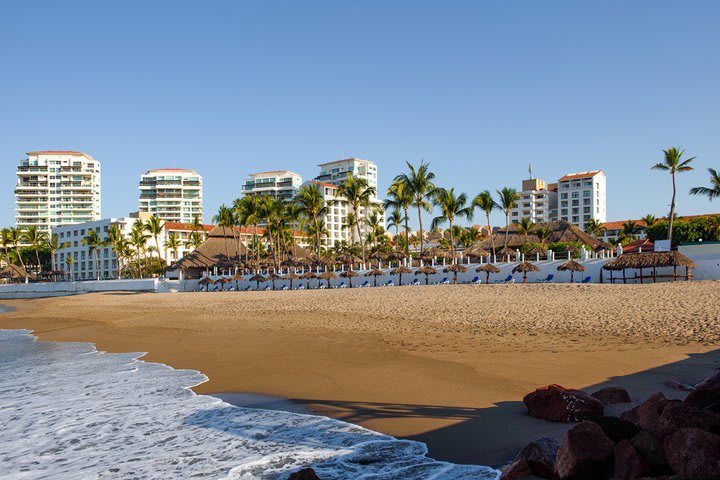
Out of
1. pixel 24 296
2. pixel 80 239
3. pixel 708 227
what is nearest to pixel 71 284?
pixel 24 296

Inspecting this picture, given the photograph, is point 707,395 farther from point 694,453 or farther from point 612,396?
point 694,453

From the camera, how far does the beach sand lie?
19.6 feet

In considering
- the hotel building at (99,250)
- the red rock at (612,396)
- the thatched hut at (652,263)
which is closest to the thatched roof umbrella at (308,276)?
the thatched hut at (652,263)

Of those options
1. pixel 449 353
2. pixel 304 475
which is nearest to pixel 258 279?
pixel 449 353

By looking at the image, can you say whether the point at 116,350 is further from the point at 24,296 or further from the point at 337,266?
the point at 24,296

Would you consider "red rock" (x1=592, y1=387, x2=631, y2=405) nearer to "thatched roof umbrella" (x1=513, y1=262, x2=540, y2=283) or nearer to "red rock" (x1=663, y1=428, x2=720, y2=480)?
"red rock" (x1=663, y1=428, x2=720, y2=480)

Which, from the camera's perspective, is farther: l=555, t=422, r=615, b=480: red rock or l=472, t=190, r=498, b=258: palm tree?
l=472, t=190, r=498, b=258: palm tree

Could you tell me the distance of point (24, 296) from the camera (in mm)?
56969

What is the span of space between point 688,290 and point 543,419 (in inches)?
683

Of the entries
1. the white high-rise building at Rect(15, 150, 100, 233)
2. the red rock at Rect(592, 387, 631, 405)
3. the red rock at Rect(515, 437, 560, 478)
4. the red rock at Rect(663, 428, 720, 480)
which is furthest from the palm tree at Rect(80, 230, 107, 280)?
the red rock at Rect(663, 428, 720, 480)

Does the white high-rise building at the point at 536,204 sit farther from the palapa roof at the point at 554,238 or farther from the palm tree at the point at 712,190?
the palm tree at the point at 712,190

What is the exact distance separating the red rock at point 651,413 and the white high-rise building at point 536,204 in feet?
372

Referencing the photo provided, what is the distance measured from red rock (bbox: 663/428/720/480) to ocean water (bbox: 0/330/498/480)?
Answer: 1359mm

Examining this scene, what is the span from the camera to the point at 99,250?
86438mm
